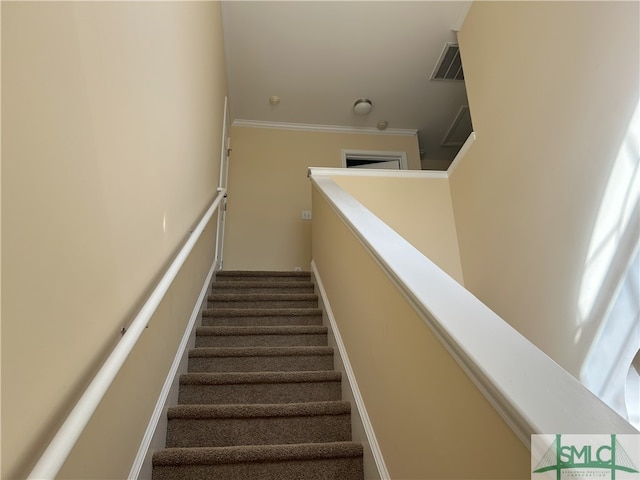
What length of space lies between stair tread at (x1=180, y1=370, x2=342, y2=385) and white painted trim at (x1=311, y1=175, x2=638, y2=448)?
1.04 meters

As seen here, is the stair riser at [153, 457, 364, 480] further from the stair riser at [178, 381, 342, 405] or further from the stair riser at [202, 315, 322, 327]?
the stair riser at [202, 315, 322, 327]

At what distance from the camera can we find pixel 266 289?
312cm

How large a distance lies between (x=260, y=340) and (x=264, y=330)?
0.07m

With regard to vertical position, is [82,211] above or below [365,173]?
below

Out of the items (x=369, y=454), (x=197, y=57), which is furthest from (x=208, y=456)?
(x=197, y=57)

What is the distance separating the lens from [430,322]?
2.98 ft

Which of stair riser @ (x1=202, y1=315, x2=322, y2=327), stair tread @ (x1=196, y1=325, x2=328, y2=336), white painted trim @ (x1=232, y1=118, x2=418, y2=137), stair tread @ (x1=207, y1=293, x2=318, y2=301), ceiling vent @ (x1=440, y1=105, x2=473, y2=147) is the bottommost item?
stair tread @ (x1=196, y1=325, x2=328, y2=336)

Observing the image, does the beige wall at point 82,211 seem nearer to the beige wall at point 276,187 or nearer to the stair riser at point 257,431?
the stair riser at point 257,431

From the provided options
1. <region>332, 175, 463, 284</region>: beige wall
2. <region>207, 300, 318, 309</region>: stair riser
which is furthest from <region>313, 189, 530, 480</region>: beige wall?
<region>332, 175, 463, 284</region>: beige wall

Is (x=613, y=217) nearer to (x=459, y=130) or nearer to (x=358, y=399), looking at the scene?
(x=358, y=399)

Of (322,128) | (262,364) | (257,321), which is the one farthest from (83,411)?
(322,128)

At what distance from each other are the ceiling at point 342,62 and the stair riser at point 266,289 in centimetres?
240

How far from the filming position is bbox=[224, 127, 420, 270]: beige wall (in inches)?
171

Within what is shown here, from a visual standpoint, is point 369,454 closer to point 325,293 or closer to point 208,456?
point 208,456
